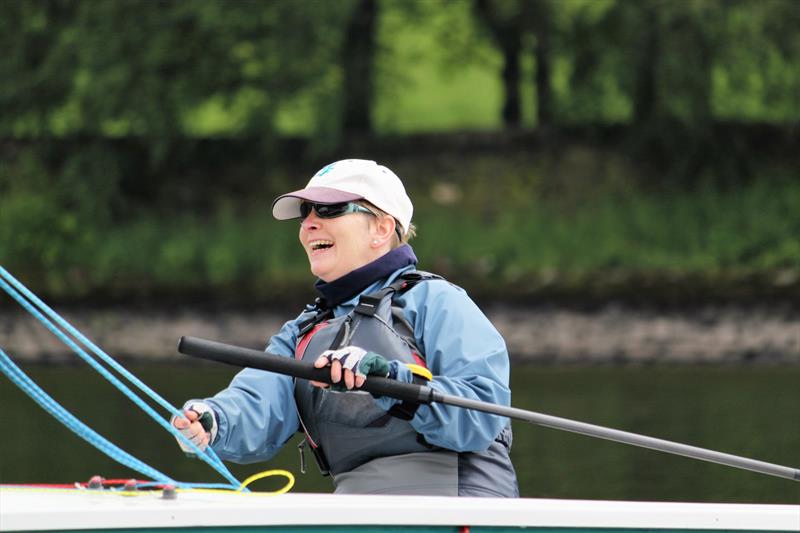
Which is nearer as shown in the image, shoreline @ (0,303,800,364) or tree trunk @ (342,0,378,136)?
shoreline @ (0,303,800,364)

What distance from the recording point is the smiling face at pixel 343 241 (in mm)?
3354

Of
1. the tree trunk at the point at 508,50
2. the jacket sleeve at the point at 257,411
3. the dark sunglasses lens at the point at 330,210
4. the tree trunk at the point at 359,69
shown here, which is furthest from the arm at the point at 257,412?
the tree trunk at the point at 508,50

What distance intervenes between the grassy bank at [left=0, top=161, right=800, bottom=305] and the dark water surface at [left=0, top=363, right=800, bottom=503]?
1.42 metres

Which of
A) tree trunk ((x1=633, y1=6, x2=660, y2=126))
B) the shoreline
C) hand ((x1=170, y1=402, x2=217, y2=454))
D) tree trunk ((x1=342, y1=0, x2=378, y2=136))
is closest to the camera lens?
hand ((x1=170, y1=402, x2=217, y2=454))

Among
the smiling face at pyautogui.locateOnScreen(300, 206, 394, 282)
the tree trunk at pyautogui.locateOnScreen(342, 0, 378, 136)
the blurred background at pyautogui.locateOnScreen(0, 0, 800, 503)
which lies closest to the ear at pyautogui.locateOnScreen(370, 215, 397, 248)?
the smiling face at pyautogui.locateOnScreen(300, 206, 394, 282)

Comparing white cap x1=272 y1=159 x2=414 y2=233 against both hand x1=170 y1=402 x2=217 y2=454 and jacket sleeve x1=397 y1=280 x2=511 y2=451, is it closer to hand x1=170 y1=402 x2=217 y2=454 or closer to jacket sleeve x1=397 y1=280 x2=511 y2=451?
jacket sleeve x1=397 y1=280 x2=511 y2=451

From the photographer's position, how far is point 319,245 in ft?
11.1

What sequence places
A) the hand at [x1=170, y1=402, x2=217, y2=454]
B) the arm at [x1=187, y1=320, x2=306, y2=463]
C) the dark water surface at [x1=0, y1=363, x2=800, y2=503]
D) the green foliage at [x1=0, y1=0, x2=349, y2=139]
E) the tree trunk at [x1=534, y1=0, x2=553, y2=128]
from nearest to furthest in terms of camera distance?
the hand at [x1=170, y1=402, x2=217, y2=454] < the arm at [x1=187, y1=320, x2=306, y2=463] < the dark water surface at [x1=0, y1=363, x2=800, y2=503] < the green foliage at [x1=0, y1=0, x2=349, y2=139] < the tree trunk at [x1=534, y1=0, x2=553, y2=128]

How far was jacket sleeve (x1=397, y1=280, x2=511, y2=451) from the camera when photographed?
10.2ft

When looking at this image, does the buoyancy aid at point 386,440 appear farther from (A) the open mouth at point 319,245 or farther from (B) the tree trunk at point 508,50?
(B) the tree trunk at point 508,50

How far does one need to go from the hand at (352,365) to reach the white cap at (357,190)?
412mm

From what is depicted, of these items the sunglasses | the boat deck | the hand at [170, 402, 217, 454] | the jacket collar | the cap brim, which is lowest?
the boat deck

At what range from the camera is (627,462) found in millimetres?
9023

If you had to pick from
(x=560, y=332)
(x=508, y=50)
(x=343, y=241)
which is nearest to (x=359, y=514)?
(x=343, y=241)
